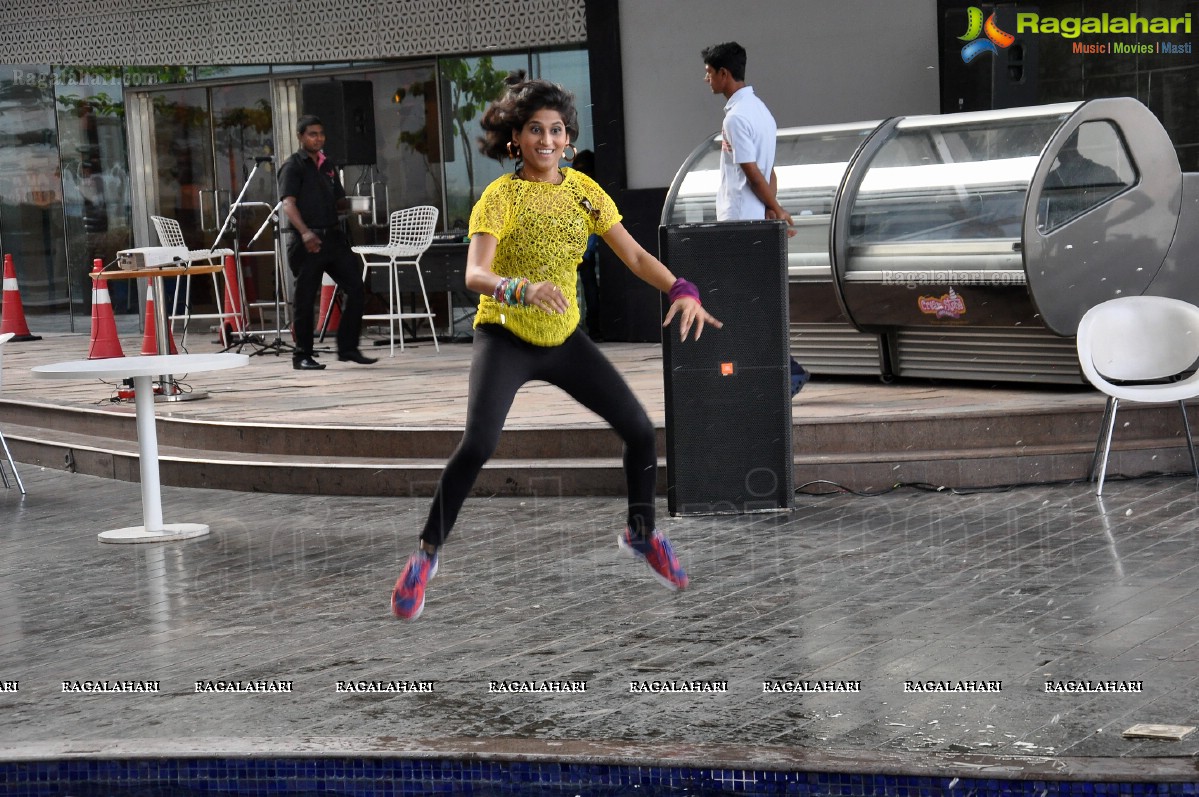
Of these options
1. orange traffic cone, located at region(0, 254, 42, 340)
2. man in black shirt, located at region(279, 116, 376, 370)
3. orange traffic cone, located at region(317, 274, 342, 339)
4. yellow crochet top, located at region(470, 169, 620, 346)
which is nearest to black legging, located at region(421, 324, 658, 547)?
yellow crochet top, located at region(470, 169, 620, 346)

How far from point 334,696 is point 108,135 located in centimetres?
1360

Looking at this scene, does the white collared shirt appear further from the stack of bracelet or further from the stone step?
the stack of bracelet

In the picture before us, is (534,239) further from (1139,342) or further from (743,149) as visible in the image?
(1139,342)

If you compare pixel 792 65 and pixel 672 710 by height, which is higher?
pixel 792 65

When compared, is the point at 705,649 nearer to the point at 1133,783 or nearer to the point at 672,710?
the point at 672,710

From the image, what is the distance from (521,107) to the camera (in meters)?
4.59

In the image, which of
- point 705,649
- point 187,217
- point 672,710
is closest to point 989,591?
point 705,649

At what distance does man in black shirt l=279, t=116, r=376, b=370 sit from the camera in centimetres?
1045

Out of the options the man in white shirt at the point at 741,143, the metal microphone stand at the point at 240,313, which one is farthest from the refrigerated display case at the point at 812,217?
the metal microphone stand at the point at 240,313

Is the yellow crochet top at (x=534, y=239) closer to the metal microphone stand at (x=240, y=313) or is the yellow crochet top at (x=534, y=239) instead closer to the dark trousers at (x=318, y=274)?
the dark trousers at (x=318, y=274)

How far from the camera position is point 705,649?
4.42 m

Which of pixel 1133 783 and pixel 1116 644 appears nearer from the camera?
pixel 1133 783

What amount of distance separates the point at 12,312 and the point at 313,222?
22.5 feet

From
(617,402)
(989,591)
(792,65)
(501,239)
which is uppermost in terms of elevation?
(792,65)
